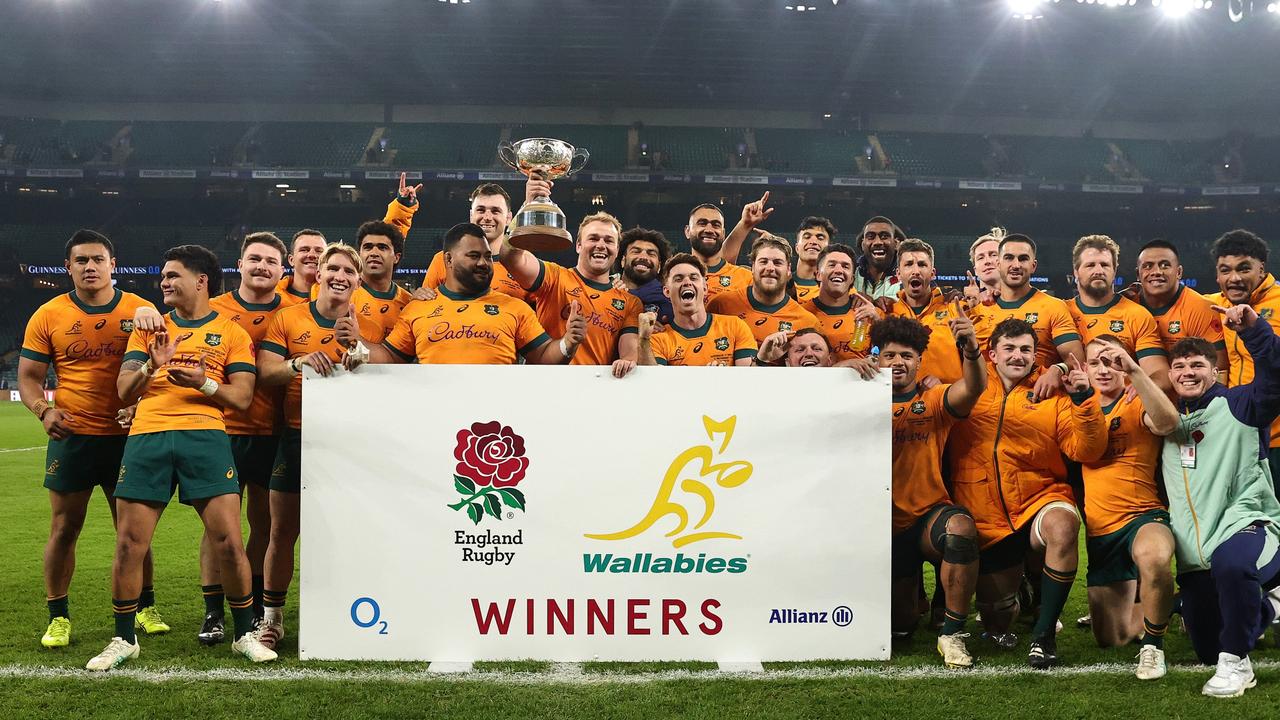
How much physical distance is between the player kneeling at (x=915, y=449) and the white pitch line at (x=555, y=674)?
329 millimetres

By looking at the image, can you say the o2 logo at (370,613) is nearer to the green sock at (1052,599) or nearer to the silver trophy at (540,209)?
the silver trophy at (540,209)

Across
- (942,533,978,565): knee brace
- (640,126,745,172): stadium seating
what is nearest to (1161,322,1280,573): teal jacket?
(942,533,978,565): knee brace

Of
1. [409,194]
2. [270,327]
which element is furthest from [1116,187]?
[270,327]

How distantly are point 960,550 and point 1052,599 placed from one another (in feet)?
1.47

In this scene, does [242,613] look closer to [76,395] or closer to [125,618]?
[125,618]

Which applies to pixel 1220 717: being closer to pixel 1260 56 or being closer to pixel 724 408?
pixel 724 408

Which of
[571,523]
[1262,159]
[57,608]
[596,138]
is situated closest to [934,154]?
[1262,159]

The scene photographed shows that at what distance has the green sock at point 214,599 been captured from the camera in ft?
14.6

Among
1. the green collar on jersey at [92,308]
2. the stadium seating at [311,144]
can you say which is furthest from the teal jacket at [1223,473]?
the stadium seating at [311,144]

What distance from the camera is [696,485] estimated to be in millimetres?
4180

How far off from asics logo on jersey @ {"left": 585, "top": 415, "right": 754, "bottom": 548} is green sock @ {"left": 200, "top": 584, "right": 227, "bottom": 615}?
1.86 m

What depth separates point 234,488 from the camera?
4.25 m

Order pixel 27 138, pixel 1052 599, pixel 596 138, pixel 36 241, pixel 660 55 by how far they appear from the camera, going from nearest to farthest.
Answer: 1. pixel 1052 599
2. pixel 660 55
3. pixel 596 138
4. pixel 27 138
5. pixel 36 241

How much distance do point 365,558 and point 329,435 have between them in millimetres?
571
